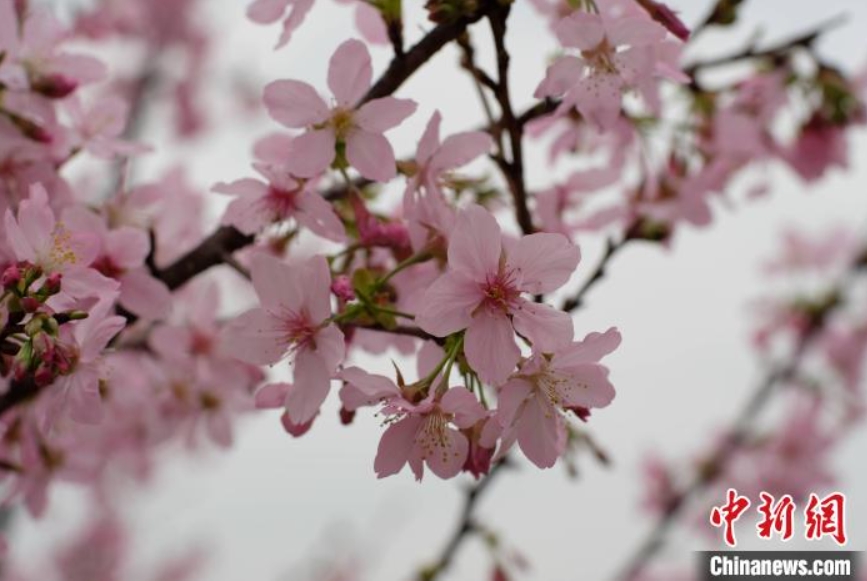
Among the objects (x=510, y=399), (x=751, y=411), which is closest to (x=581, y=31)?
(x=510, y=399)

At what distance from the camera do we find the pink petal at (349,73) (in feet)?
3.55

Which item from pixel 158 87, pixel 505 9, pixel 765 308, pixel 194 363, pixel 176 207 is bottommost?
pixel 765 308

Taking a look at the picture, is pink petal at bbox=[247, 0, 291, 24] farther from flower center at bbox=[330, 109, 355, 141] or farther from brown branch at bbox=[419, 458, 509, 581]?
brown branch at bbox=[419, 458, 509, 581]

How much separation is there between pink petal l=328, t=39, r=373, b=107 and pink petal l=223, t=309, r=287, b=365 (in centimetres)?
30

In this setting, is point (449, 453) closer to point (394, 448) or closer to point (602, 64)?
point (394, 448)

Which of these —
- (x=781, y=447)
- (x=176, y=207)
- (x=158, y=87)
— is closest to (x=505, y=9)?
(x=176, y=207)

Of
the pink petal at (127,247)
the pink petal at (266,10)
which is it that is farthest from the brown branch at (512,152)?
the pink petal at (127,247)

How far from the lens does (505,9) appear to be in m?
1.08

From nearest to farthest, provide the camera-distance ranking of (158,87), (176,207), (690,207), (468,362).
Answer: (468,362), (176,207), (690,207), (158,87)

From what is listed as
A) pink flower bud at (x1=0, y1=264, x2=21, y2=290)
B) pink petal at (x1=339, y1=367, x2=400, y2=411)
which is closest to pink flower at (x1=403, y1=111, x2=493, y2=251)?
pink petal at (x1=339, y1=367, x2=400, y2=411)

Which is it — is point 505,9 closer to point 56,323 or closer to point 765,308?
point 56,323

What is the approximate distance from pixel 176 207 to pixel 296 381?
28.0 inches

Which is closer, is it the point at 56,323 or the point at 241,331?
the point at 56,323

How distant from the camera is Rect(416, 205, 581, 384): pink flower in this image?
0.91m
